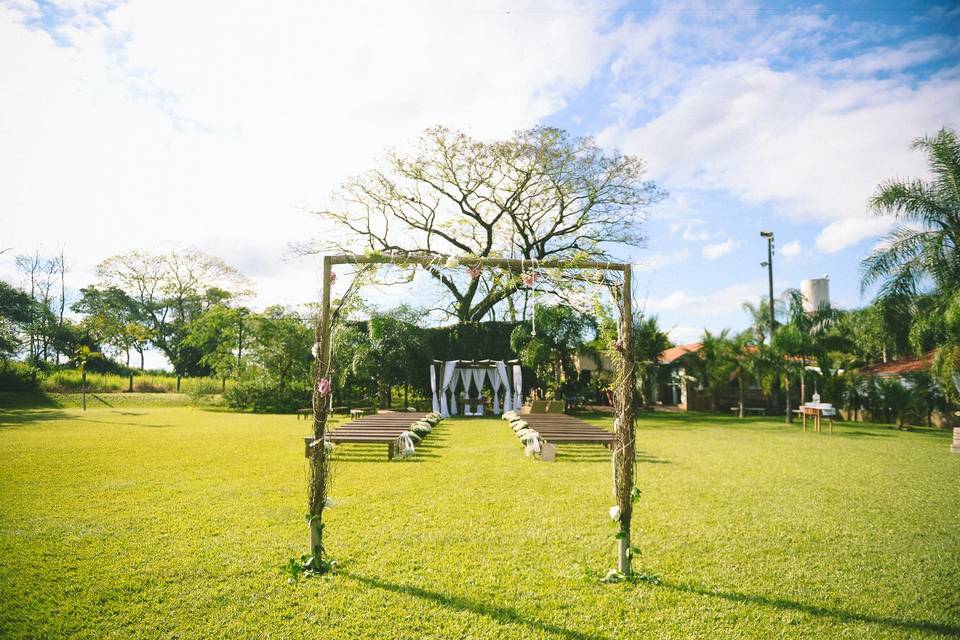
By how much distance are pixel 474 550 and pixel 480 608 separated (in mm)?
1141

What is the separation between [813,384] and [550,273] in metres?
21.8

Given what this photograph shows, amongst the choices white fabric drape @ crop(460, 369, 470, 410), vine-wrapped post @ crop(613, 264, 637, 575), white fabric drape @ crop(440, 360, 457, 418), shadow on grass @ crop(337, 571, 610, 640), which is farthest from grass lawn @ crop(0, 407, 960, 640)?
white fabric drape @ crop(460, 369, 470, 410)

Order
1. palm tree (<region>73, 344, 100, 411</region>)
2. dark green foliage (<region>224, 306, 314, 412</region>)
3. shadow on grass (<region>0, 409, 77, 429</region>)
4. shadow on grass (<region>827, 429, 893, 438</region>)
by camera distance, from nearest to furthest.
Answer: shadow on grass (<region>827, 429, 893, 438</region>) < shadow on grass (<region>0, 409, 77, 429</region>) < palm tree (<region>73, 344, 100, 411</region>) < dark green foliage (<region>224, 306, 314, 412</region>)

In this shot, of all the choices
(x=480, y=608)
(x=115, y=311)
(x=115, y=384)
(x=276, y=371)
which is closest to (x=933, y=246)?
(x=480, y=608)

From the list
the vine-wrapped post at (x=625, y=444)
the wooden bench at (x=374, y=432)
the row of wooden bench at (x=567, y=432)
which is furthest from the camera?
the row of wooden bench at (x=567, y=432)

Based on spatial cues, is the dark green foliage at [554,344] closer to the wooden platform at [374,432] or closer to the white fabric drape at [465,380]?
the white fabric drape at [465,380]

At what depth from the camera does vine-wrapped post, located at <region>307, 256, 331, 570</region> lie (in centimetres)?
444

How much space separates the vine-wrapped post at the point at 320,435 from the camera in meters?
4.44

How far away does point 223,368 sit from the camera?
26344 millimetres

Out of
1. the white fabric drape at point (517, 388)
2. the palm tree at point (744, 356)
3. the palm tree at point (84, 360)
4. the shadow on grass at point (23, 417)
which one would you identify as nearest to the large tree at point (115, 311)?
the palm tree at point (84, 360)

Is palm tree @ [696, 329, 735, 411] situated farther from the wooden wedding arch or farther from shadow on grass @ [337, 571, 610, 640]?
shadow on grass @ [337, 571, 610, 640]

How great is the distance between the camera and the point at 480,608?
3730 millimetres

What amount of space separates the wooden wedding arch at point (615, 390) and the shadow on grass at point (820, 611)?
54 cm

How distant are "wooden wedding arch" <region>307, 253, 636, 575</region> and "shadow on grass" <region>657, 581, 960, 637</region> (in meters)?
0.54
